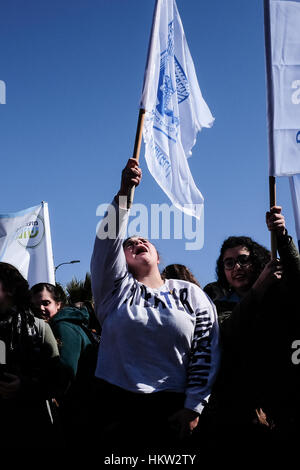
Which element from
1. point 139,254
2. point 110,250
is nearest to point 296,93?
point 139,254

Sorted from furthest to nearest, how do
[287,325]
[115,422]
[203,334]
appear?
[287,325] < [203,334] < [115,422]

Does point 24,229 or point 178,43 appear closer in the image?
point 178,43

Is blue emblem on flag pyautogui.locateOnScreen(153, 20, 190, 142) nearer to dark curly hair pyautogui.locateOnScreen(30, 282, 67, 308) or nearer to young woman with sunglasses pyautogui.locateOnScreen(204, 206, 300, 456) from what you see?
young woman with sunglasses pyautogui.locateOnScreen(204, 206, 300, 456)

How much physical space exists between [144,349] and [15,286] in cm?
99

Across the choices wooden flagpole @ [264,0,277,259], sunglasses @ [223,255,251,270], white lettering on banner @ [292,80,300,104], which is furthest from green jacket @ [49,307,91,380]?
white lettering on banner @ [292,80,300,104]

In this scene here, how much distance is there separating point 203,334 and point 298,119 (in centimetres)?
184

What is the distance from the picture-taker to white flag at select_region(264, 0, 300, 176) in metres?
3.49

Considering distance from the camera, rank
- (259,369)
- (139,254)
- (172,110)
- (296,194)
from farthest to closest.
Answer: (172,110) < (296,194) < (139,254) < (259,369)

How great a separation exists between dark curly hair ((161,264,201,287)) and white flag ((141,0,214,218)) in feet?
1.29

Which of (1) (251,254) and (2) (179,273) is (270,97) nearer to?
(1) (251,254)

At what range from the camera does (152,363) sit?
234cm

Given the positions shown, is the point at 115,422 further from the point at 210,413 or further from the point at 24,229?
the point at 24,229

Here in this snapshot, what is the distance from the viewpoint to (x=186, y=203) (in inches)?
142
